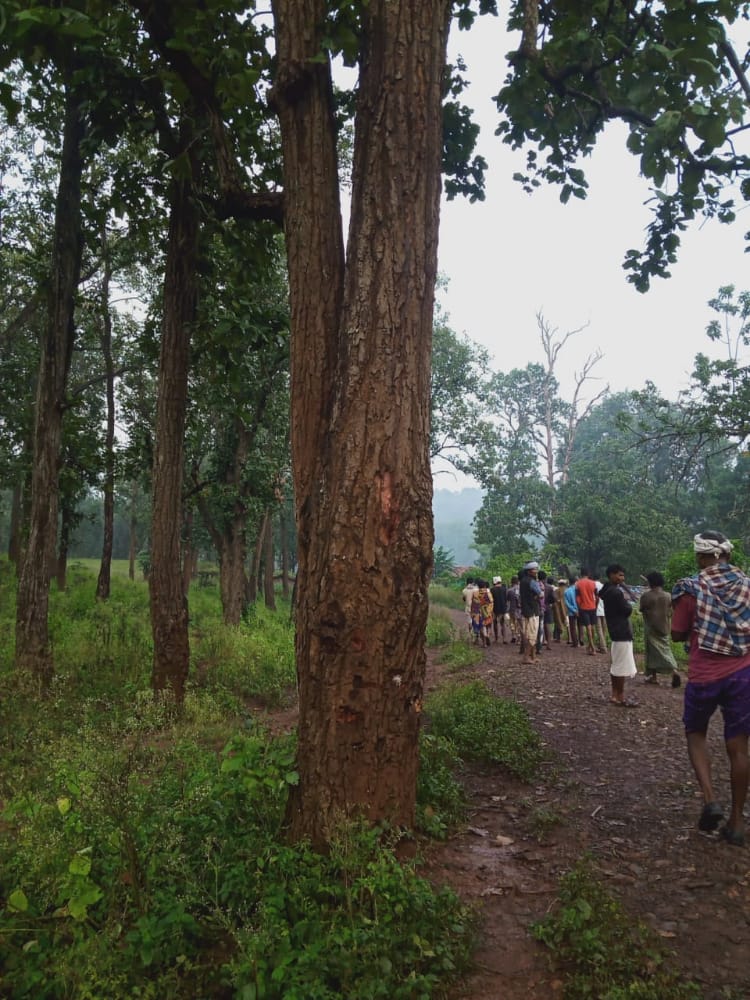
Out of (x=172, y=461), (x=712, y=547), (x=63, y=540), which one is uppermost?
(x=172, y=461)

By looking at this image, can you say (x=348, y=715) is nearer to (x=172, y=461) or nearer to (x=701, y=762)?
(x=701, y=762)

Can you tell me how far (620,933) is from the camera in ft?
8.80

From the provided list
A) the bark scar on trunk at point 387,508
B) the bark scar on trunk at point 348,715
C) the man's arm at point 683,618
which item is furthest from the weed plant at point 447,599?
the bark scar on trunk at point 387,508

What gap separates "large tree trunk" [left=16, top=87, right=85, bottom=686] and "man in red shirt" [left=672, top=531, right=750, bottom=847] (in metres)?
7.10

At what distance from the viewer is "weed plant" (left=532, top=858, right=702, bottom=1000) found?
2379mm

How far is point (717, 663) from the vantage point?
157 inches

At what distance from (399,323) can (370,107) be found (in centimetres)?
128

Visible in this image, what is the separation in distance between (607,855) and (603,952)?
1.15 metres

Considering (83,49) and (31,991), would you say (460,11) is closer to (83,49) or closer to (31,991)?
(83,49)

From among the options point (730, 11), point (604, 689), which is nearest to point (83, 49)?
point (730, 11)

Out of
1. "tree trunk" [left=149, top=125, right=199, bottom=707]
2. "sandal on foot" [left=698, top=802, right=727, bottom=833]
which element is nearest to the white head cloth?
"sandal on foot" [left=698, top=802, right=727, bottom=833]

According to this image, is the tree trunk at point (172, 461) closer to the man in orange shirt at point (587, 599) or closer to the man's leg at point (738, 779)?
the man's leg at point (738, 779)

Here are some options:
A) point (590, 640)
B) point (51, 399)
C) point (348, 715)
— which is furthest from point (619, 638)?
point (51, 399)

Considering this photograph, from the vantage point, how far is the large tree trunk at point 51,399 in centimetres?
760
